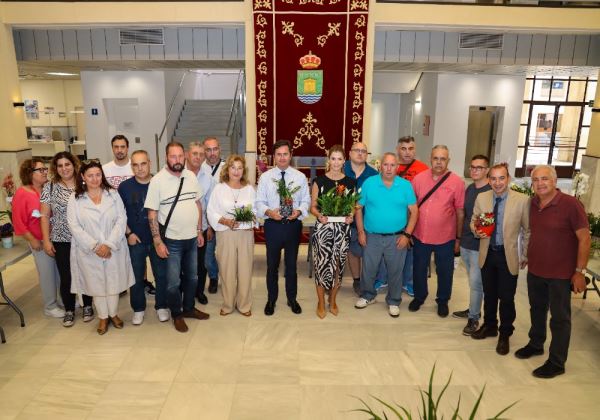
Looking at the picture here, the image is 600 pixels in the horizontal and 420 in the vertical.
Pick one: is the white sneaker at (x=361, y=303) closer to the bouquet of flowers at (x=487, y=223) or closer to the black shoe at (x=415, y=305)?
the black shoe at (x=415, y=305)

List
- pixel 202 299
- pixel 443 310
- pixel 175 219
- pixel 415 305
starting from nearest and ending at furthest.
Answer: pixel 175 219 → pixel 443 310 → pixel 415 305 → pixel 202 299

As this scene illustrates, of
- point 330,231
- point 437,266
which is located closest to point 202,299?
point 330,231

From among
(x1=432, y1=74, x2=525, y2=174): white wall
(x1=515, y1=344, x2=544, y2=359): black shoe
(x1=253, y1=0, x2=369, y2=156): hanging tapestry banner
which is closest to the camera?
(x1=515, y1=344, x2=544, y2=359): black shoe

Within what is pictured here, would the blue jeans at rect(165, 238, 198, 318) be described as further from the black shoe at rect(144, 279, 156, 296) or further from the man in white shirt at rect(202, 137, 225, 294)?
the black shoe at rect(144, 279, 156, 296)

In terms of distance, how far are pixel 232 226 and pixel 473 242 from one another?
2.07m

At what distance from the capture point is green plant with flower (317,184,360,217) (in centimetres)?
401

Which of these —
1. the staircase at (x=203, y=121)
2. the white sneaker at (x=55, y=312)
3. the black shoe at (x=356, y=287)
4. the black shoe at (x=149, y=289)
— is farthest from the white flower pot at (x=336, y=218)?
the staircase at (x=203, y=121)

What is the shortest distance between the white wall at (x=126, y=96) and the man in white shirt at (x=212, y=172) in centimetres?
772

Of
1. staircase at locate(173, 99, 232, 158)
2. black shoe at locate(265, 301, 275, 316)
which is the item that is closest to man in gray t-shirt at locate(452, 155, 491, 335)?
black shoe at locate(265, 301, 275, 316)

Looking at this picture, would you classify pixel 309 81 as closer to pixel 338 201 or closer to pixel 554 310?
pixel 338 201

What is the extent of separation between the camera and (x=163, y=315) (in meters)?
4.25

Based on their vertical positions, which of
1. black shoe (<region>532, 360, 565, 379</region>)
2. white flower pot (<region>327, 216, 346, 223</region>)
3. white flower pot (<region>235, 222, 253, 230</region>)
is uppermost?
white flower pot (<region>327, 216, 346, 223</region>)

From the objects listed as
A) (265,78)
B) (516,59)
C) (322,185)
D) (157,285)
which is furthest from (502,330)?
(516,59)

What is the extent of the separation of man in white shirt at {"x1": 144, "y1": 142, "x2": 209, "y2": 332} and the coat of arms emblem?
311 cm
